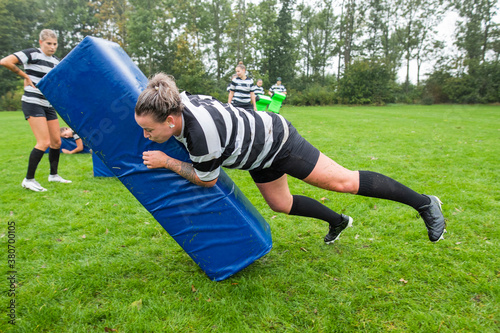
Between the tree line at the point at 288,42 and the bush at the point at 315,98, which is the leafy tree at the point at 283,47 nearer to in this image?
the tree line at the point at 288,42

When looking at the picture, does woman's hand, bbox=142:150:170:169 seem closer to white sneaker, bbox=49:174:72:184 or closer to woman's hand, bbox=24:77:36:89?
woman's hand, bbox=24:77:36:89

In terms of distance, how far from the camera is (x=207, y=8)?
127ft

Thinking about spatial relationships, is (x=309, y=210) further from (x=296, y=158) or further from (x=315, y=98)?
(x=315, y=98)

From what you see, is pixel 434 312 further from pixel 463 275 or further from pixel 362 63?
pixel 362 63

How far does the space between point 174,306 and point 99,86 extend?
186 cm

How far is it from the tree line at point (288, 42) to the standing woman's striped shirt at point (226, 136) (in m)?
29.6

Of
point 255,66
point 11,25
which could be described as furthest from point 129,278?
point 11,25

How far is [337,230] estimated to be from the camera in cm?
337

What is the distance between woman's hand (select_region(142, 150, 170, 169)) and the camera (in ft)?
8.11

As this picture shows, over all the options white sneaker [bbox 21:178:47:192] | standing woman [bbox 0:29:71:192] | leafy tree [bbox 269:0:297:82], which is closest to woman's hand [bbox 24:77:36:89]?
standing woman [bbox 0:29:71:192]

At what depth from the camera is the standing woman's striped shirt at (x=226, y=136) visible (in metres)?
2.17

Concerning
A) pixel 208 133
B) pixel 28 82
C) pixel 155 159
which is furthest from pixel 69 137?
pixel 208 133

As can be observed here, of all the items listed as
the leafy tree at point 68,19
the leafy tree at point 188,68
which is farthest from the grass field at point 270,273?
the leafy tree at point 68,19

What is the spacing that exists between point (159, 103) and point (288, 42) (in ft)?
136
